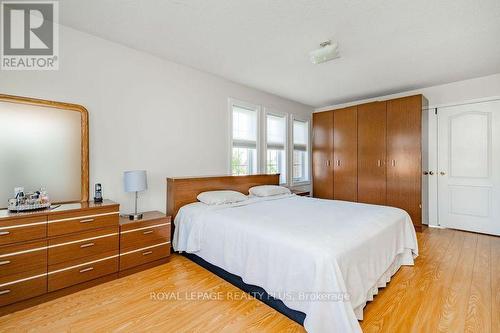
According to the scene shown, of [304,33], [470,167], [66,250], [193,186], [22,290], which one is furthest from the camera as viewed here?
[470,167]

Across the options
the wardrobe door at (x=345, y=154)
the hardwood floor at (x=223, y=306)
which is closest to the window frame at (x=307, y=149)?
the wardrobe door at (x=345, y=154)

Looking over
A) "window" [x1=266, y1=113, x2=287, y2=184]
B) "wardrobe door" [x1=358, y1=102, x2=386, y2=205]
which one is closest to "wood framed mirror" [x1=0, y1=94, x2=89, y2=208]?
"window" [x1=266, y1=113, x2=287, y2=184]

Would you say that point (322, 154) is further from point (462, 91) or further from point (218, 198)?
point (218, 198)

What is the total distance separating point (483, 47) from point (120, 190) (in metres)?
4.59

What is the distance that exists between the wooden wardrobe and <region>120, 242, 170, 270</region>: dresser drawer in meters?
3.66

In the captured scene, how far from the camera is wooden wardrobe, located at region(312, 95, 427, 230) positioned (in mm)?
3941

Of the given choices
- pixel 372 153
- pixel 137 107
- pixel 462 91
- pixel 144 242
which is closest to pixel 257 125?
pixel 137 107

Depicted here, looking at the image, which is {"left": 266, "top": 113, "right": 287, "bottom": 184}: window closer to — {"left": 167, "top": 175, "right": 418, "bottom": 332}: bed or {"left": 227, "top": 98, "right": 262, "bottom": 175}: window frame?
{"left": 227, "top": 98, "right": 262, "bottom": 175}: window frame

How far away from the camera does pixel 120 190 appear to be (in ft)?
8.90

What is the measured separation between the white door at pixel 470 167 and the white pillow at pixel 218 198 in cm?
369

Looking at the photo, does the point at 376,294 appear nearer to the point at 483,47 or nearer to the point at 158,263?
the point at 158,263

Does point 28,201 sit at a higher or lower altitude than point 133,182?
lower

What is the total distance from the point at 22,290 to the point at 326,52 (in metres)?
3.45

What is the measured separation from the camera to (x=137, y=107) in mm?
2846
